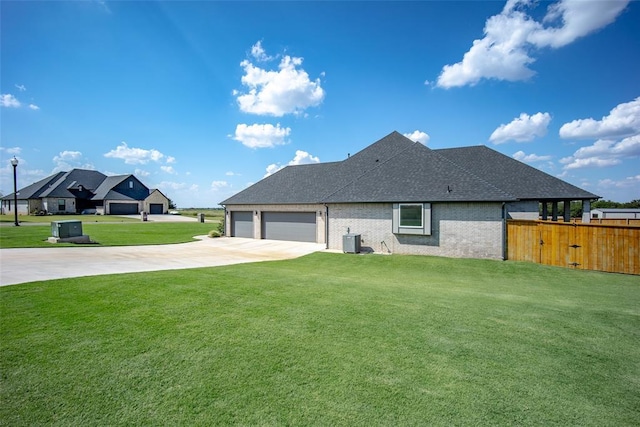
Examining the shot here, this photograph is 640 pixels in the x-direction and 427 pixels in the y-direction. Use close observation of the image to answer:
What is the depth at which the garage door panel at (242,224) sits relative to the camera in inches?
991

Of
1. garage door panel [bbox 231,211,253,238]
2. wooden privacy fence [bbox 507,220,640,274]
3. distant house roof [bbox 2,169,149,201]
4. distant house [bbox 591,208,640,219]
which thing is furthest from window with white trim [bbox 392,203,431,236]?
distant house roof [bbox 2,169,149,201]

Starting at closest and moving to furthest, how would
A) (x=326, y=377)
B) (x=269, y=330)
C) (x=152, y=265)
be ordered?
1. (x=326, y=377)
2. (x=269, y=330)
3. (x=152, y=265)

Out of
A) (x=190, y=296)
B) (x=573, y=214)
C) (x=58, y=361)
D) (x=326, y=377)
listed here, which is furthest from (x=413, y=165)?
(x=573, y=214)

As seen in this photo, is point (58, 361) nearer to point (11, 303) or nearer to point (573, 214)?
point (11, 303)

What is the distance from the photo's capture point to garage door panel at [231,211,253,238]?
25.2 m

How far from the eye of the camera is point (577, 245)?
1212cm

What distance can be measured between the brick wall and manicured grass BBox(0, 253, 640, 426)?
21.8 feet

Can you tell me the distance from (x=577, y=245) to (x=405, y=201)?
23.8 ft

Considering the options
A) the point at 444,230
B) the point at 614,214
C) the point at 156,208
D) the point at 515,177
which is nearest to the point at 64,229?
the point at 444,230

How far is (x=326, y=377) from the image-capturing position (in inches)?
145

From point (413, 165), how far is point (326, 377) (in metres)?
16.2

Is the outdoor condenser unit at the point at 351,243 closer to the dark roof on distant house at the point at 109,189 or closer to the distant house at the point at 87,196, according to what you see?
the distant house at the point at 87,196

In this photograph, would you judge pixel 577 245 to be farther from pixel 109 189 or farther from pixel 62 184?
pixel 62 184

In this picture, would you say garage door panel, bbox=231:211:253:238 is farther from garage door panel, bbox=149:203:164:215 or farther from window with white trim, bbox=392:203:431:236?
garage door panel, bbox=149:203:164:215
